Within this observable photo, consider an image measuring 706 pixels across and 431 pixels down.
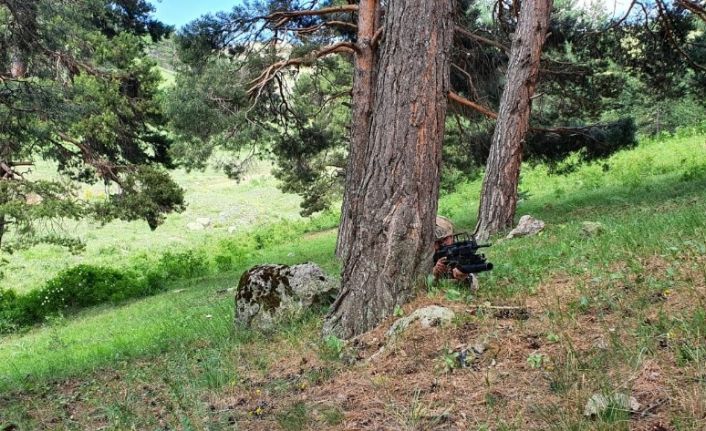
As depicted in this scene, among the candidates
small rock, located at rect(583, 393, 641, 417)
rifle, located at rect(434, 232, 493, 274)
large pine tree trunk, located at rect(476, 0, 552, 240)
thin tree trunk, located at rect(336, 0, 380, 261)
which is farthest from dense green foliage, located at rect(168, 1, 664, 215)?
small rock, located at rect(583, 393, 641, 417)

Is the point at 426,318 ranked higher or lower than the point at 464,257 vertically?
lower

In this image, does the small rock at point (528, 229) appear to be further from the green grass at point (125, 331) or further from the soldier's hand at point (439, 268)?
the soldier's hand at point (439, 268)

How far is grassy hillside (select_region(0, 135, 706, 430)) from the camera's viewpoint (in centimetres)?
288

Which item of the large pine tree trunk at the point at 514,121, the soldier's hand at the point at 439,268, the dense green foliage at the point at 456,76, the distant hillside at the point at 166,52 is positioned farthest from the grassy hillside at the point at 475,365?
the distant hillside at the point at 166,52

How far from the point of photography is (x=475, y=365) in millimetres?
3605

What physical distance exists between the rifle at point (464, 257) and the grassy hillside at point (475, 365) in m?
0.20

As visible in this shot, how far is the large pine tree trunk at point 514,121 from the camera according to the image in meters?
11.0

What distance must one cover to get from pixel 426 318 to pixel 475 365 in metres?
0.71

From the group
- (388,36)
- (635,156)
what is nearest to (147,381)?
(388,36)

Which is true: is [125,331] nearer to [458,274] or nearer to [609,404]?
[458,274]

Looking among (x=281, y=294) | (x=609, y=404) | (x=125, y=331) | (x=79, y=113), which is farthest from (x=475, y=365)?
(x=79, y=113)

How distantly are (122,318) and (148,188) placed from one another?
381 centimetres

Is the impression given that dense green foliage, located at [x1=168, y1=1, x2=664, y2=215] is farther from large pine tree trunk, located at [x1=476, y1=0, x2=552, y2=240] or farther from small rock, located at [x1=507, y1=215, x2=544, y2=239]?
small rock, located at [x1=507, y1=215, x2=544, y2=239]

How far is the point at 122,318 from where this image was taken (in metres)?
12.0
